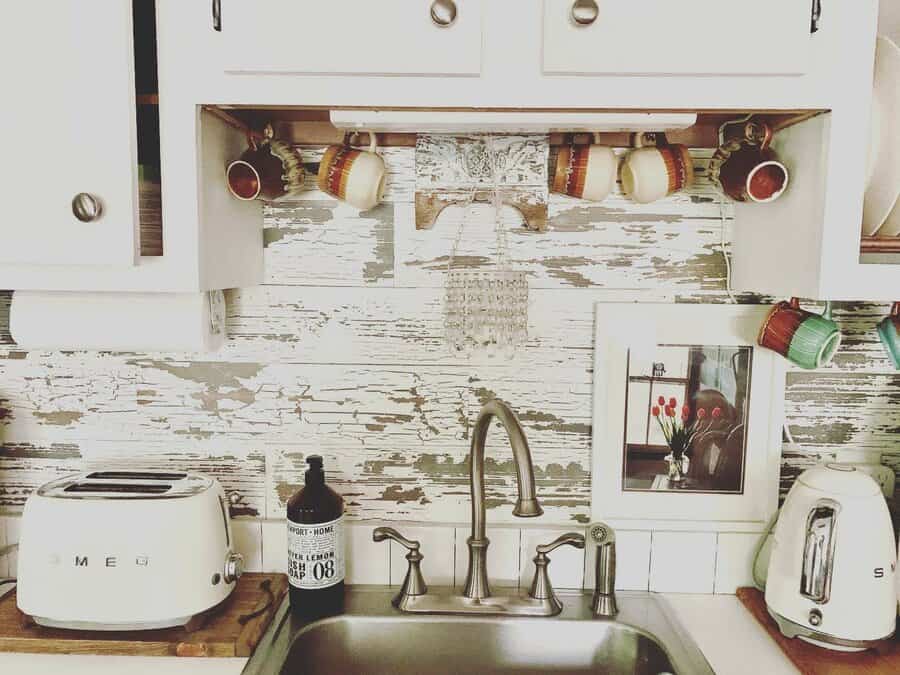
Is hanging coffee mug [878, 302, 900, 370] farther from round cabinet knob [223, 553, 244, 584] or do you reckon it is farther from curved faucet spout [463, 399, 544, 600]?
round cabinet knob [223, 553, 244, 584]

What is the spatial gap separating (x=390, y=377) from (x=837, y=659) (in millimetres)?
868

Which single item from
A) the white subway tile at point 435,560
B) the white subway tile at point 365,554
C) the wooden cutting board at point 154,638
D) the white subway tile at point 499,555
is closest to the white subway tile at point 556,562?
the white subway tile at point 499,555

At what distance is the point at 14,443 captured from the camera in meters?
1.36

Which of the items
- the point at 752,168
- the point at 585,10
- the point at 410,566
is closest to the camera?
the point at 585,10

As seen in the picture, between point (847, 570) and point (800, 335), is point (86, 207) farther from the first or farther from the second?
point (847, 570)

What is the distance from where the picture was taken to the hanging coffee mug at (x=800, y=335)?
3.72 feet

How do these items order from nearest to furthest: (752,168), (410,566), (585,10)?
1. (585,10)
2. (752,168)
3. (410,566)

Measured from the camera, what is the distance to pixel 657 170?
1.16 metres

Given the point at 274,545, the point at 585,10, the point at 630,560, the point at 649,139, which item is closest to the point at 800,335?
the point at 649,139

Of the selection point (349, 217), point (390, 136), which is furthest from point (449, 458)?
point (390, 136)

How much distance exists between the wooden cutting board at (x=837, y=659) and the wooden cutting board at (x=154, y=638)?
855 mm

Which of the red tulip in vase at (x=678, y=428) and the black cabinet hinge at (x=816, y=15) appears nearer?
the black cabinet hinge at (x=816, y=15)

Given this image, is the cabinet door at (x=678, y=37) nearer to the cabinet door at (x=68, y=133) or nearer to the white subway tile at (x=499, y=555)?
the cabinet door at (x=68, y=133)

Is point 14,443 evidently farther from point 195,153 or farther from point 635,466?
point 635,466
